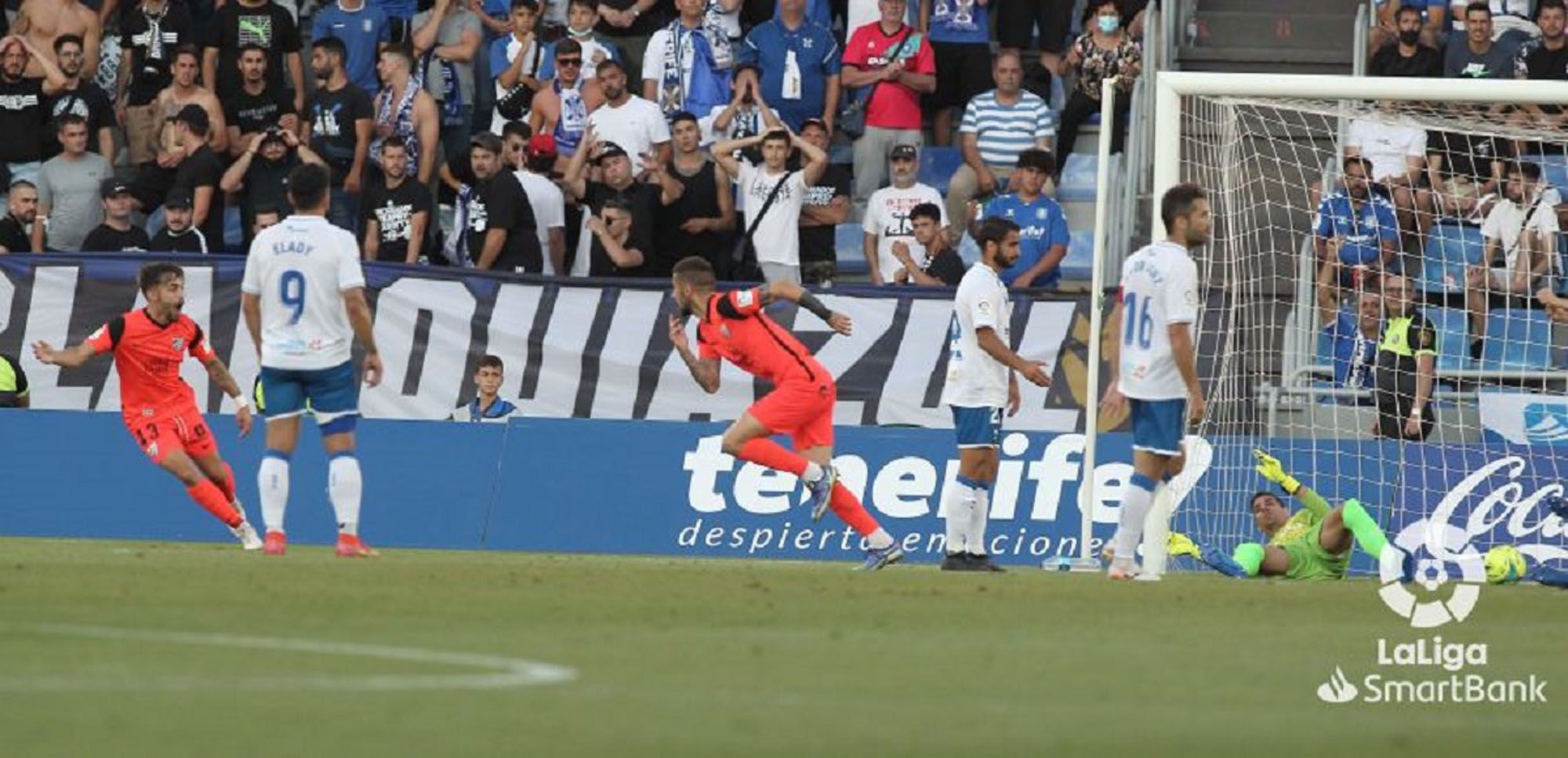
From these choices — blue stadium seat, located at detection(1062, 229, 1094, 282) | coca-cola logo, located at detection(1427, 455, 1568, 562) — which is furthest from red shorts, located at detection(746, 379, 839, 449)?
blue stadium seat, located at detection(1062, 229, 1094, 282)

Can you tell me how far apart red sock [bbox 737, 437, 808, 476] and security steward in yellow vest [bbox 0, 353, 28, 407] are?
27.3 feet

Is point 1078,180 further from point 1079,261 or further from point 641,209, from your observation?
point 641,209

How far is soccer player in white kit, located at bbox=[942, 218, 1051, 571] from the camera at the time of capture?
17.0 metres

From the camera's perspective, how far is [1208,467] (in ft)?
67.3

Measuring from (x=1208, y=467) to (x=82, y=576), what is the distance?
31.0 ft

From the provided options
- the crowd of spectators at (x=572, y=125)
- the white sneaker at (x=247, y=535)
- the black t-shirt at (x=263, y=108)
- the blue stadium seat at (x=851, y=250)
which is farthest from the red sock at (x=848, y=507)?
the black t-shirt at (x=263, y=108)

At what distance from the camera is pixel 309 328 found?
16047 mm

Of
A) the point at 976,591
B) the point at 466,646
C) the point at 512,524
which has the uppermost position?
→ the point at 466,646

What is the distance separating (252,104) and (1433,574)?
38.8 feet

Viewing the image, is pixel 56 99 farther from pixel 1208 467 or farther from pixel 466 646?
pixel 466 646

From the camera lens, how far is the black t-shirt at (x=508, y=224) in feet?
79.4

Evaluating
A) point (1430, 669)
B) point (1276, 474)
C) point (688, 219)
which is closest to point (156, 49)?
point (688, 219)

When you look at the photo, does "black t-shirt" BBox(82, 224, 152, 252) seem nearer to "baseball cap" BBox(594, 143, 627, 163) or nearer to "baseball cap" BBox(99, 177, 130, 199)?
"baseball cap" BBox(99, 177, 130, 199)

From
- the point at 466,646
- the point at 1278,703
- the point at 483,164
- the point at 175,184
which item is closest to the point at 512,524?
the point at 483,164
